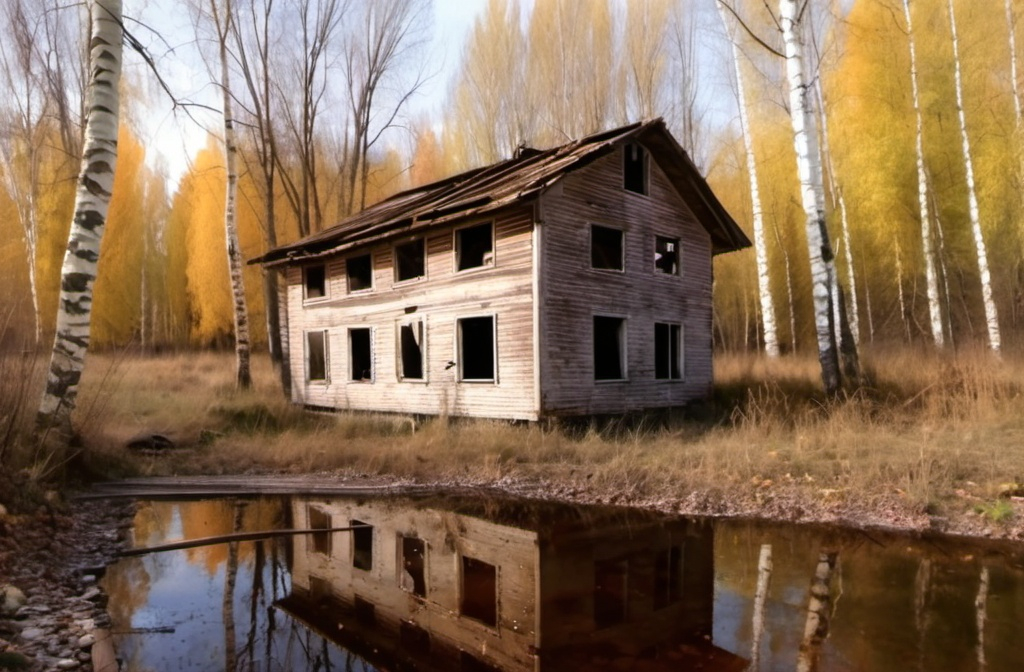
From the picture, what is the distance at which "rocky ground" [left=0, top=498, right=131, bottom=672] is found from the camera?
396 cm

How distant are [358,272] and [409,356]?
3.20 metres

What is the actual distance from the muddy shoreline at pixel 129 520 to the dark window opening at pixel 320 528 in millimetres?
879

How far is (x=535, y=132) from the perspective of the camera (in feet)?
92.9

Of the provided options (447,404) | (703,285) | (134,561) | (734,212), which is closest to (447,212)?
(447,404)

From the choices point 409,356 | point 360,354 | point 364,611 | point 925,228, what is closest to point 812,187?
point 925,228

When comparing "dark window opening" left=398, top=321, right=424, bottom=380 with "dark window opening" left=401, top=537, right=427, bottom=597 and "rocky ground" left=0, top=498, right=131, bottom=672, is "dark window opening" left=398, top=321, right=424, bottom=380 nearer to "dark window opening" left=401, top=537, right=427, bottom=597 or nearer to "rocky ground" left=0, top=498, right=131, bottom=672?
"rocky ground" left=0, top=498, right=131, bottom=672

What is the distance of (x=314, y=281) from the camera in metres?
19.3

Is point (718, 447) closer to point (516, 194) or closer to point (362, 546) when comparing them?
point (362, 546)

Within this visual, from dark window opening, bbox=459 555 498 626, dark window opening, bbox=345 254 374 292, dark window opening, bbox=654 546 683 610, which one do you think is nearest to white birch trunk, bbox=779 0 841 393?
dark window opening, bbox=654 546 683 610

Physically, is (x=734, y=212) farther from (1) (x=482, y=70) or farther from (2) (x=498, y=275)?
(2) (x=498, y=275)

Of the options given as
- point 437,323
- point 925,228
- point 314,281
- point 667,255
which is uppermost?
point 925,228

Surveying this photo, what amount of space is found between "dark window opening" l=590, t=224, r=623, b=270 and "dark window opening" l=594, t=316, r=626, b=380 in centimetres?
135

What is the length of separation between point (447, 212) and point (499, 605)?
35.4ft

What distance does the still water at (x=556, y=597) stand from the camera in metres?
4.32
